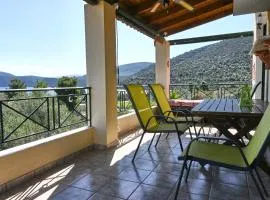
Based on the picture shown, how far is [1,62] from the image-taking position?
718 inches

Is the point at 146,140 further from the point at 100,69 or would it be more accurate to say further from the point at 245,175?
the point at 245,175

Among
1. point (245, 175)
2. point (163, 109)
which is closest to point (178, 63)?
point (163, 109)

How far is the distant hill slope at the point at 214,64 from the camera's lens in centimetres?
992

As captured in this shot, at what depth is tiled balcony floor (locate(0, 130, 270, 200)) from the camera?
2.21 metres

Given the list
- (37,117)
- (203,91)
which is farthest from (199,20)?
(37,117)

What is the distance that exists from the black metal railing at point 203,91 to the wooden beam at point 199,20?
73.4 inches

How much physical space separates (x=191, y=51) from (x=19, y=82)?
29.1ft

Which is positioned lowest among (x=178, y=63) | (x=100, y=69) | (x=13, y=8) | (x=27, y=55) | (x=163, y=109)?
(x=163, y=109)

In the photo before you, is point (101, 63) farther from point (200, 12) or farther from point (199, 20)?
point (199, 20)

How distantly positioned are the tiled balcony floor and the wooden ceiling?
107 inches

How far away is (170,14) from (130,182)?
4118mm

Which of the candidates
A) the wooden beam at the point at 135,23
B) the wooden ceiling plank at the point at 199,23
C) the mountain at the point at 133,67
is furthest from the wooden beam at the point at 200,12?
the mountain at the point at 133,67

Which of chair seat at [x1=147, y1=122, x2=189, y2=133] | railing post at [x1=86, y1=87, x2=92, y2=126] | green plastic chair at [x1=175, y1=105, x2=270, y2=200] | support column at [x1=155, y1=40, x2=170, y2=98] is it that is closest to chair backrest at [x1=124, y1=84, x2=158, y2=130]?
chair seat at [x1=147, y1=122, x2=189, y2=133]

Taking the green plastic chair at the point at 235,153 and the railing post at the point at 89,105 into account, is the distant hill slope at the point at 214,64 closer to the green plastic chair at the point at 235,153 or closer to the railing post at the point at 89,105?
the railing post at the point at 89,105
